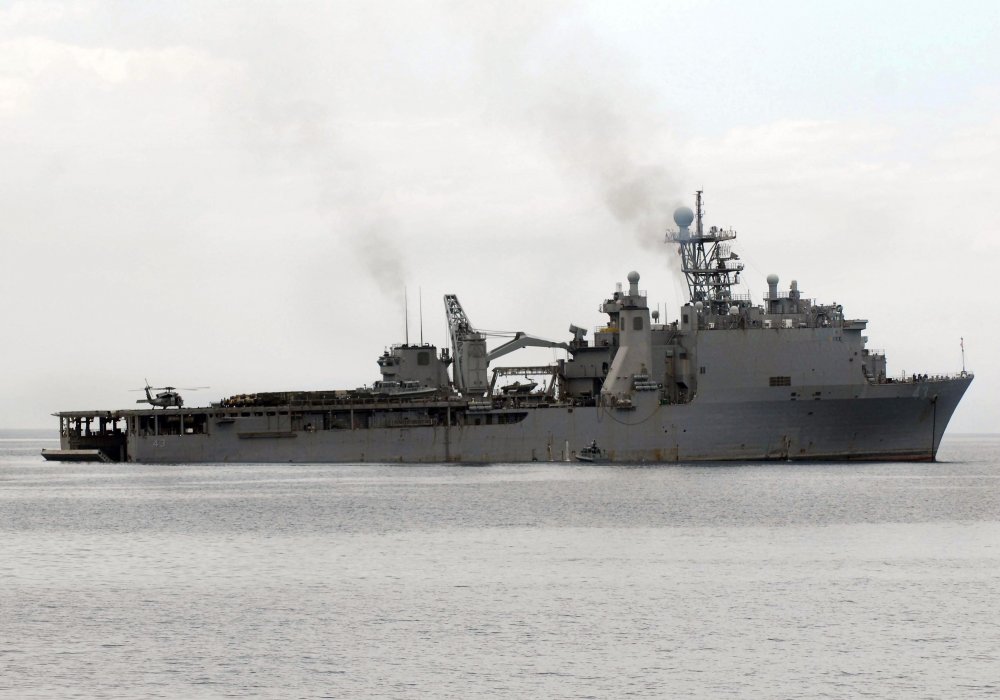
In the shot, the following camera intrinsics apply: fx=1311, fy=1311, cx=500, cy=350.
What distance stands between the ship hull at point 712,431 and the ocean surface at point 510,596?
8.22 meters

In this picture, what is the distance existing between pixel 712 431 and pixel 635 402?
3637 millimetres

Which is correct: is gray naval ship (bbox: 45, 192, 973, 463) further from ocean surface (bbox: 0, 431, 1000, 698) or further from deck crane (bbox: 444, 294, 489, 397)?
ocean surface (bbox: 0, 431, 1000, 698)

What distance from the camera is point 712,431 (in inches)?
2263

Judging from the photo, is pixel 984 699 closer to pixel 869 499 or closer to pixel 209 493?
pixel 869 499

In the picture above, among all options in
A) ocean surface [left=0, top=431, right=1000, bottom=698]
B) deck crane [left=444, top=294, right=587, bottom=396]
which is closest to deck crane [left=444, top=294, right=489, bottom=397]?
deck crane [left=444, top=294, right=587, bottom=396]

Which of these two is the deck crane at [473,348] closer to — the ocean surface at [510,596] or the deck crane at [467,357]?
the deck crane at [467,357]

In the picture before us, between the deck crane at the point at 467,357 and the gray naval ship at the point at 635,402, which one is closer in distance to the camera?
the gray naval ship at the point at 635,402

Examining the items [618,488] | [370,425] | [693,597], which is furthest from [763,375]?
[693,597]

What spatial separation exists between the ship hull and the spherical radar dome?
1032cm

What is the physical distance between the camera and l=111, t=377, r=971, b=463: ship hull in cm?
5672

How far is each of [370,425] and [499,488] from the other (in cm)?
1458

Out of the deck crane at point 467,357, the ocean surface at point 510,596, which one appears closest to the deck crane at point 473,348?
the deck crane at point 467,357

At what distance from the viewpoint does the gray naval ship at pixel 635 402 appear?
56.8 metres

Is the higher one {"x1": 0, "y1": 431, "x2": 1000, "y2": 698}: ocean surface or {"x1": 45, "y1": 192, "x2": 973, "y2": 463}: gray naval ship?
{"x1": 45, "y1": 192, "x2": 973, "y2": 463}: gray naval ship
